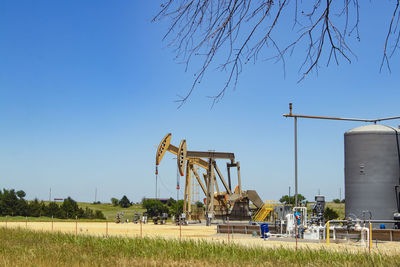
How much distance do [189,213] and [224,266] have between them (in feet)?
154

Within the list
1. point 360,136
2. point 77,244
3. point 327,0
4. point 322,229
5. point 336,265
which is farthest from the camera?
point 360,136

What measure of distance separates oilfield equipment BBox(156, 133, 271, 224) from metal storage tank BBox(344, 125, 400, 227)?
24.3 m

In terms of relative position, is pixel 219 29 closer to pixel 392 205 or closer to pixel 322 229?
pixel 322 229

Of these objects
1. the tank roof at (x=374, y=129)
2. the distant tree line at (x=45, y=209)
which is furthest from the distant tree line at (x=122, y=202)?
the tank roof at (x=374, y=129)

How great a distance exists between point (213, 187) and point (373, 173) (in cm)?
2716

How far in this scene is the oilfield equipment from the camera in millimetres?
55844

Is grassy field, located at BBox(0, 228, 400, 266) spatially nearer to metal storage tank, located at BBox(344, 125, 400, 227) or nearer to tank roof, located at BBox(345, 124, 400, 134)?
metal storage tank, located at BBox(344, 125, 400, 227)

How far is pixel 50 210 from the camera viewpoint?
3155 inches

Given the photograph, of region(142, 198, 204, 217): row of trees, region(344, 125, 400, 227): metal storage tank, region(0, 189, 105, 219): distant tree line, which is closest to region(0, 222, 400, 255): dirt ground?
region(344, 125, 400, 227): metal storage tank

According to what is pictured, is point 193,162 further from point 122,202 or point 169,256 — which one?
point 122,202

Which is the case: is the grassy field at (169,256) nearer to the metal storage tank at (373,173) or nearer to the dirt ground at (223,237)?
the dirt ground at (223,237)

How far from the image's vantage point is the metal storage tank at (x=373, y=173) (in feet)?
101

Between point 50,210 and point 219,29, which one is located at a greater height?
point 219,29

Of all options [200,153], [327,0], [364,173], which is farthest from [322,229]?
[200,153]
